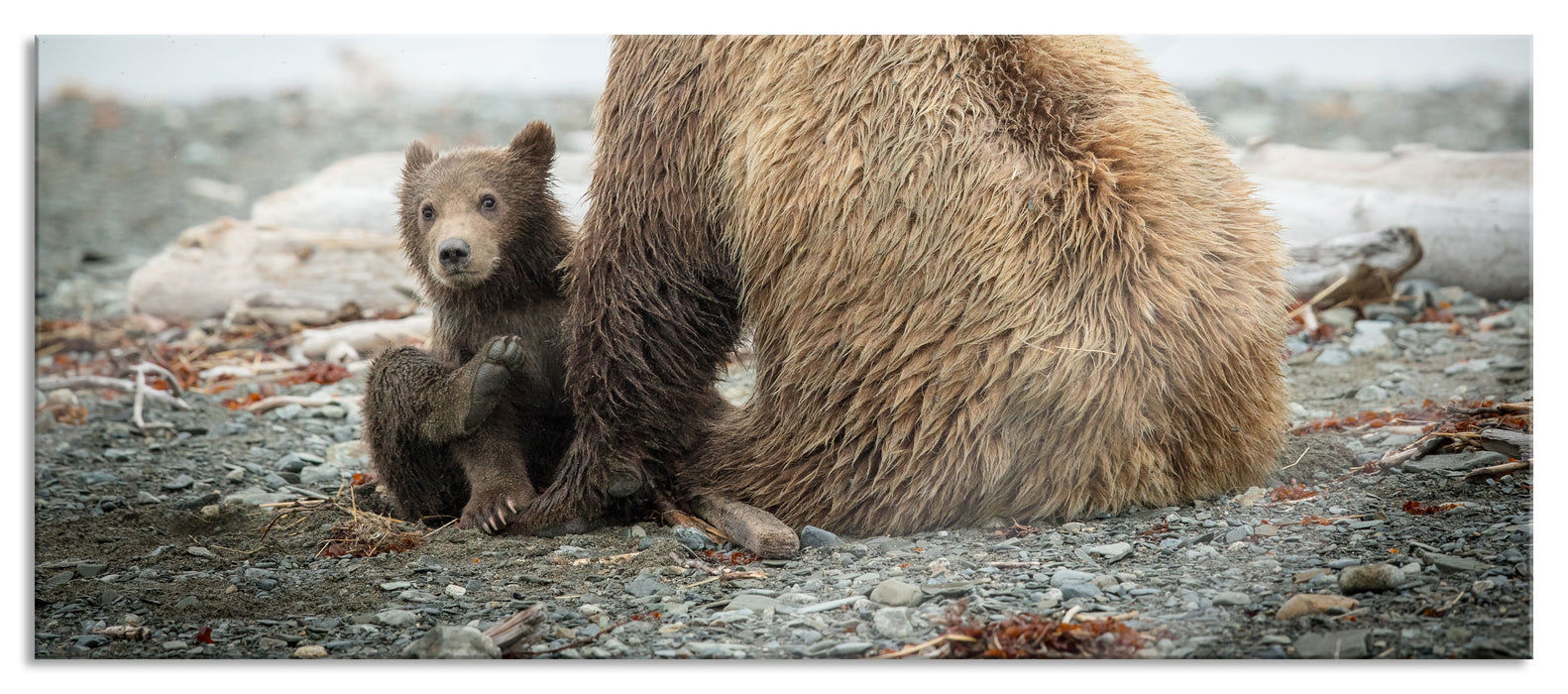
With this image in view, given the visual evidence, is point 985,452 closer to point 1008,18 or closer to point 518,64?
point 1008,18

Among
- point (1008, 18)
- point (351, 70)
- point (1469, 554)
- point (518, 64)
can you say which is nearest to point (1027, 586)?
point (1469, 554)

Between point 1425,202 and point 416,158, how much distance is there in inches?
167

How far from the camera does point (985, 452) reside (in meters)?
3.50

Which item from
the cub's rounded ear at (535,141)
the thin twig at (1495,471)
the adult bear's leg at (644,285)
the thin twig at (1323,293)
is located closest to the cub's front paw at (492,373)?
the adult bear's leg at (644,285)

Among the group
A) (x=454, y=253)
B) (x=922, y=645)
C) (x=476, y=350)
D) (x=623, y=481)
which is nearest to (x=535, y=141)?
(x=454, y=253)

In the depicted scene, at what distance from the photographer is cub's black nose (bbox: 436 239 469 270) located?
3891 millimetres

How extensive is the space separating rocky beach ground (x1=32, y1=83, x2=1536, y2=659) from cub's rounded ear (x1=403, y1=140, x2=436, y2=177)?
3.29ft

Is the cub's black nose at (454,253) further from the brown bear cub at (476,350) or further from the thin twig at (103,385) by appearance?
the thin twig at (103,385)

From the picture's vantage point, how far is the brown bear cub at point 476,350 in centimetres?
397

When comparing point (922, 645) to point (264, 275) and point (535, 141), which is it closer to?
point (535, 141)

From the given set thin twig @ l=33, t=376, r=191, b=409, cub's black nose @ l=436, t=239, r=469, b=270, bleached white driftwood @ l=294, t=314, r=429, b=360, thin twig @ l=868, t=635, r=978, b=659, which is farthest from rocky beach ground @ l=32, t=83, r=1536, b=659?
bleached white driftwood @ l=294, t=314, r=429, b=360

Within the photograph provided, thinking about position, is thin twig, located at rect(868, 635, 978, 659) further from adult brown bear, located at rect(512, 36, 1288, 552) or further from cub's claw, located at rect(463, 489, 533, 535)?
cub's claw, located at rect(463, 489, 533, 535)

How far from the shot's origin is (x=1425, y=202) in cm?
566

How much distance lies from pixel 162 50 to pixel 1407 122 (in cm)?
461
